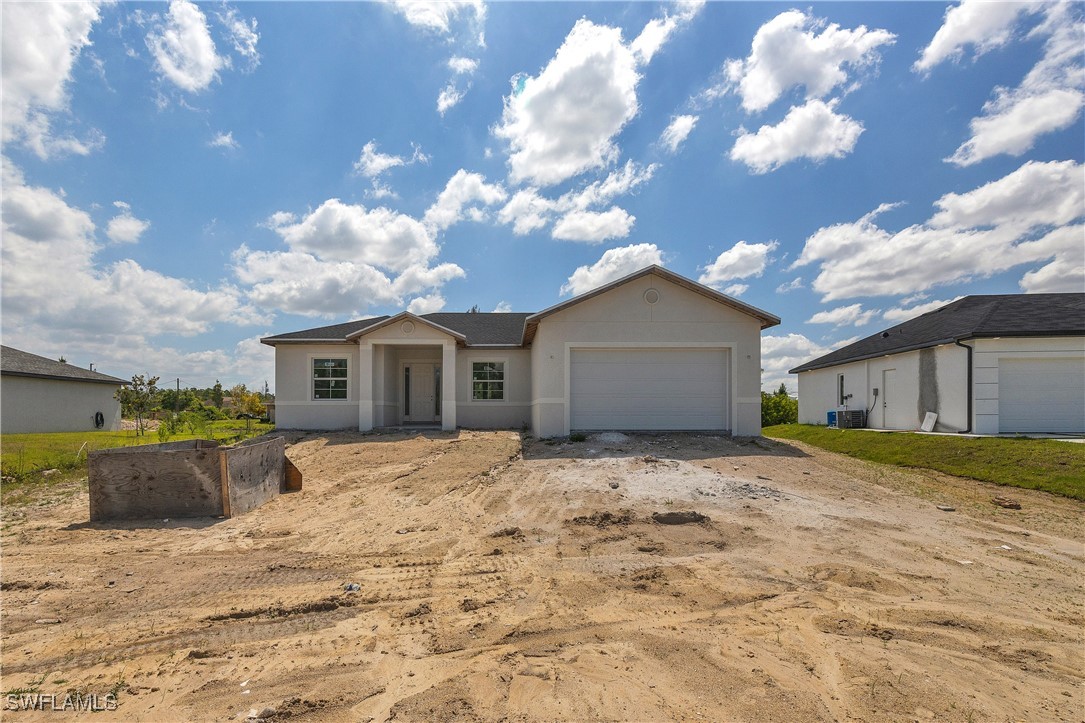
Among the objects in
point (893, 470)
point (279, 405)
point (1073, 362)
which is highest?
point (1073, 362)

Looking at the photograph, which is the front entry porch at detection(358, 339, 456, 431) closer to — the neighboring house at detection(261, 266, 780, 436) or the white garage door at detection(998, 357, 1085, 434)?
the neighboring house at detection(261, 266, 780, 436)

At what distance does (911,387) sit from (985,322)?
3.11 meters

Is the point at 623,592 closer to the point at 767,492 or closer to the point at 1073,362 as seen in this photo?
the point at 767,492

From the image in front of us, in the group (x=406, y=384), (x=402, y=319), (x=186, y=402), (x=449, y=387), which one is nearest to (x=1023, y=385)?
(x=449, y=387)

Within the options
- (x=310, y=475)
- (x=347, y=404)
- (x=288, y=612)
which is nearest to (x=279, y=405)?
(x=347, y=404)

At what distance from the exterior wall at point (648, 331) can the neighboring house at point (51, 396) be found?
23.6 metres

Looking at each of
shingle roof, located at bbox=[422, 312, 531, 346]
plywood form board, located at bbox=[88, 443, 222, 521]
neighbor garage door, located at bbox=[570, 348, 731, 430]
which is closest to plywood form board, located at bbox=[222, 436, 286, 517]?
plywood form board, located at bbox=[88, 443, 222, 521]

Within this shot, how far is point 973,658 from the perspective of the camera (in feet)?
10.9

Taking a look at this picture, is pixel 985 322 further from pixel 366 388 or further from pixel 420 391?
pixel 366 388

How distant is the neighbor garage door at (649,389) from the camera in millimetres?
13961

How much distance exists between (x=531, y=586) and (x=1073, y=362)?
18005 millimetres

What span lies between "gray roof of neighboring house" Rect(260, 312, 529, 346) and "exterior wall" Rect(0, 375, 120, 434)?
13.5 meters

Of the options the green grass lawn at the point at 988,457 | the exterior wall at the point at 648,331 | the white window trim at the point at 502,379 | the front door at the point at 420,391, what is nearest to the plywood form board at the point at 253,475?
the exterior wall at the point at 648,331

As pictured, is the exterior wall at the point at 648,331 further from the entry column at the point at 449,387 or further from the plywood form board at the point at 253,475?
the plywood form board at the point at 253,475
